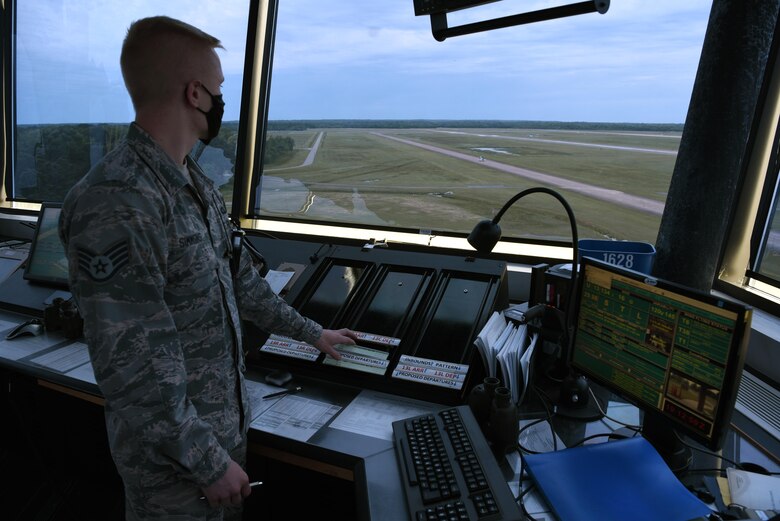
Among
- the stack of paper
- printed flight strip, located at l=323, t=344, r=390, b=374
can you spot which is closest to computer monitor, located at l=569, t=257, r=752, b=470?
the stack of paper

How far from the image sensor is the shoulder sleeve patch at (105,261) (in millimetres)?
998

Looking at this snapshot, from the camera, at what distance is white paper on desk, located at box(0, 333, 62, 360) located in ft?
6.38

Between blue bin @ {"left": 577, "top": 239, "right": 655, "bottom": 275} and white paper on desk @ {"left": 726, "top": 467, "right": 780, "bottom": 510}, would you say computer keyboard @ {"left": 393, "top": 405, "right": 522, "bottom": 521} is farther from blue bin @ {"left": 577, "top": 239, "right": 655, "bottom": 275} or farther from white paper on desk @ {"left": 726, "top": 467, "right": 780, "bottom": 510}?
blue bin @ {"left": 577, "top": 239, "right": 655, "bottom": 275}

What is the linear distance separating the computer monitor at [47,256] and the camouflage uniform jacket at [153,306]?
1598mm

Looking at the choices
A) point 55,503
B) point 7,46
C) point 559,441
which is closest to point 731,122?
point 559,441

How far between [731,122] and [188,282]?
1.94 m

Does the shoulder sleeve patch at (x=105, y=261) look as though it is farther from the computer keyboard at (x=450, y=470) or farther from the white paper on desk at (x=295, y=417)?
the computer keyboard at (x=450, y=470)

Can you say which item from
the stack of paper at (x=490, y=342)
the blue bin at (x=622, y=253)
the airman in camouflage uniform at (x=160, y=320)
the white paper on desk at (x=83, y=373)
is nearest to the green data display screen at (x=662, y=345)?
the stack of paper at (x=490, y=342)

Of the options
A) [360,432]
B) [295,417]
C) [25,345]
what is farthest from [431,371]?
[25,345]

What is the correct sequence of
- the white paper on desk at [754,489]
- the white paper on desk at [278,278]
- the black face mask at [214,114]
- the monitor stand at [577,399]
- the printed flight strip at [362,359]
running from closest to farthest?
the white paper on desk at [754,489] < the black face mask at [214,114] < the monitor stand at [577,399] < the printed flight strip at [362,359] < the white paper on desk at [278,278]

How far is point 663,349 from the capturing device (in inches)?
48.4

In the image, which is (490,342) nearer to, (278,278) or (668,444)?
(668,444)

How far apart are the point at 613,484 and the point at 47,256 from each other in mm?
2702

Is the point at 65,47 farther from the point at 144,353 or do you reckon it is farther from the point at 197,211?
the point at 144,353
